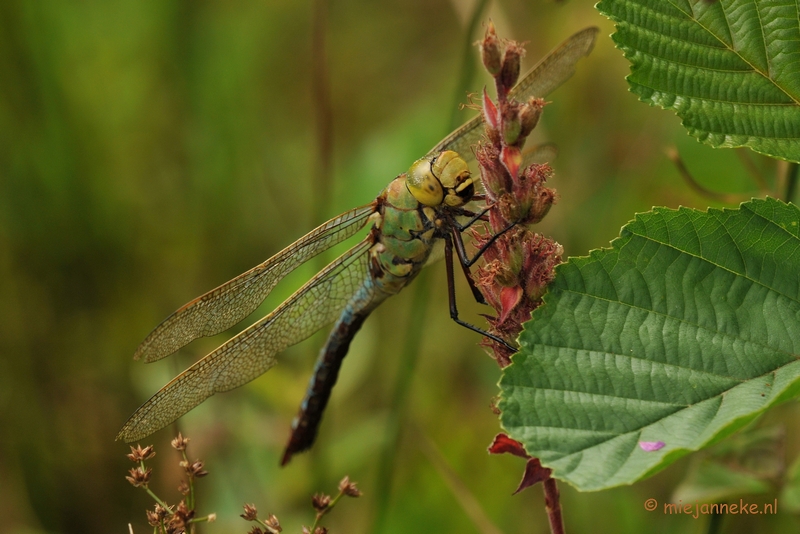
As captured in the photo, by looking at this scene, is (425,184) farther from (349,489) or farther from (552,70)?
(349,489)

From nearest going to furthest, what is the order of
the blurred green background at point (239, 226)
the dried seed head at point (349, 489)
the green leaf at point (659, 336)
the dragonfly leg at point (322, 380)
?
the green leaf at point (659, 336) < the dried seed head at point (349, 489) < the dragonfly leg at point (322, 380) < the blurred green background at point (239, 226)

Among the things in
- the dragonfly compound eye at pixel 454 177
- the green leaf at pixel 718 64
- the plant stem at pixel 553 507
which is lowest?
the plant stem at pixel 553 507

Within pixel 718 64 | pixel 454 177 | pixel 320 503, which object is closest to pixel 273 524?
pixel 320 503

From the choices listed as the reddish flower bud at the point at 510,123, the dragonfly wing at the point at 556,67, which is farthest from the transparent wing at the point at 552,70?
the reddish flower bud at the point at 510,123

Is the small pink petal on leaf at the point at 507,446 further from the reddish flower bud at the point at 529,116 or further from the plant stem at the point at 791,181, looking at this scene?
the plant stem at the point at 791,181

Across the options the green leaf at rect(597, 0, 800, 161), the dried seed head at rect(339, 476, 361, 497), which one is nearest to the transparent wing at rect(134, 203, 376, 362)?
the dried seed head at rect(339, 476, 361, 497)

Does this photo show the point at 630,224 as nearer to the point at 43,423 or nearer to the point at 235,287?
the point at 235,287

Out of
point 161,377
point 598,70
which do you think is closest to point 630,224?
point 161,377

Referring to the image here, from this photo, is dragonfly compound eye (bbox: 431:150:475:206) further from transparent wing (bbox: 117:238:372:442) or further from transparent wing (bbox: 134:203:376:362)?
transparent wing (bbox: 117:238:372:442)
